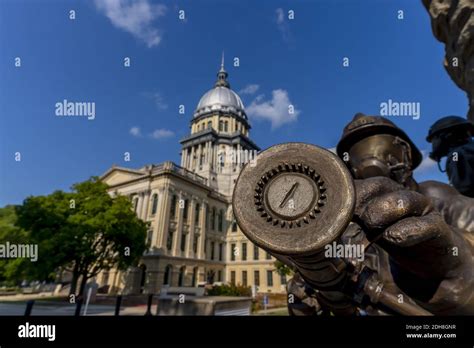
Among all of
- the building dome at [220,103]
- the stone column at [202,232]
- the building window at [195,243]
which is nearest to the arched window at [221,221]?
the stone column at [202,232]

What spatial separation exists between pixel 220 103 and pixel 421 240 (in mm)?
67232

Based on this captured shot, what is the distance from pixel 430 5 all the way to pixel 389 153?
20.1 ft

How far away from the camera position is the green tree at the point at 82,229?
22266 mm

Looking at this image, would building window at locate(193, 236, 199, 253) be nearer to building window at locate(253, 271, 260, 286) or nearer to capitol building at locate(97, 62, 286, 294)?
capitol building at locate(97, 62, 286, 294)

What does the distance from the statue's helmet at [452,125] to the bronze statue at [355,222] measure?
1.37 meters

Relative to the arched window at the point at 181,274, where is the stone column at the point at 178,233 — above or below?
above

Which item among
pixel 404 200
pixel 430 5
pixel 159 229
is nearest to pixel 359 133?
pixel 404 200

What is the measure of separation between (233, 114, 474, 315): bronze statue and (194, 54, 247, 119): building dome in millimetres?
64307

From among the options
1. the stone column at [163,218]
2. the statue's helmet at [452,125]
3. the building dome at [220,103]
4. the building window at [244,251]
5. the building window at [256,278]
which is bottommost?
the building window at [256,278]

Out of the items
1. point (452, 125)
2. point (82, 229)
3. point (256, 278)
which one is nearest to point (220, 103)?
point (256, 278)

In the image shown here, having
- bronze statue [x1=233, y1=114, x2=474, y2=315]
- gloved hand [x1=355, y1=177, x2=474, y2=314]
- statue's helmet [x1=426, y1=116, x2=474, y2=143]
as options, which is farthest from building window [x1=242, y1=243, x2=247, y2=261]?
gloved hand [x1=355, y1=177, x2=474, y2=314]

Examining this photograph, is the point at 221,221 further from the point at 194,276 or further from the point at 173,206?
the point at 173,206

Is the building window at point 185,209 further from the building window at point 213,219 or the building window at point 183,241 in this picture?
the building window at point 213,219

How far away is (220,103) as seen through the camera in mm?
66062
